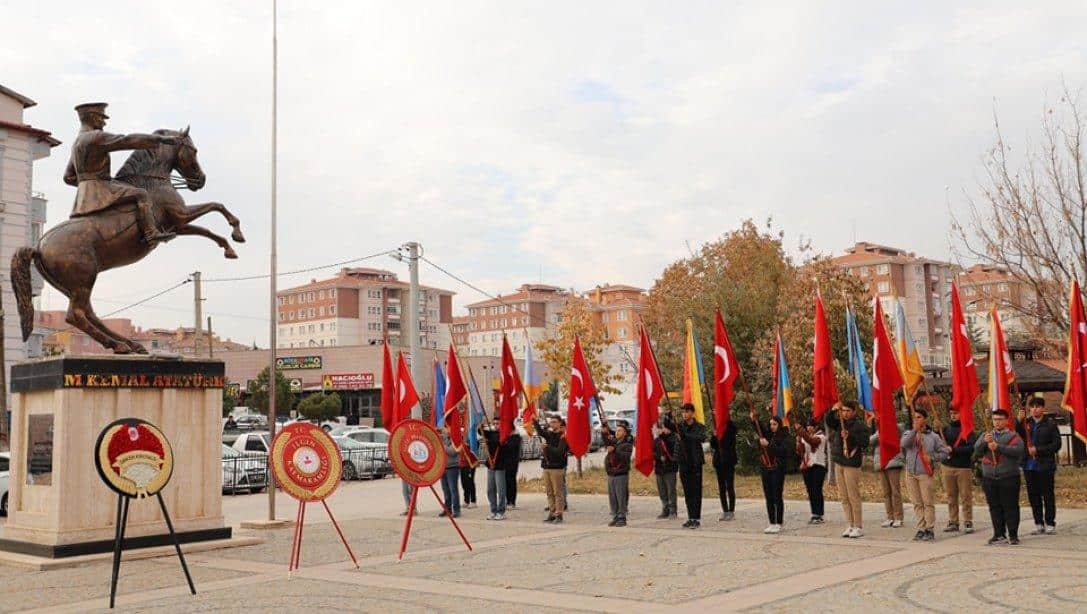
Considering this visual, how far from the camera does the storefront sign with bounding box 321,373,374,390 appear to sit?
7325 cm

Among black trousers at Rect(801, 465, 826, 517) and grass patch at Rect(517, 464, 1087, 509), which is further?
→ grass patch at Rect(517, 464, 1087, 509)

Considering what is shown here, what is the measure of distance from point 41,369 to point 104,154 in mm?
3244

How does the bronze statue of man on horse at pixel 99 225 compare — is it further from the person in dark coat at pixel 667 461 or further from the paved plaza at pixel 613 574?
the person in dark coat at pixel 667 461

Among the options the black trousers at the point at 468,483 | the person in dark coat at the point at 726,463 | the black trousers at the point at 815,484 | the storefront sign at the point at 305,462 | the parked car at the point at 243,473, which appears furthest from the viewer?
the parked car at the point at 243,473

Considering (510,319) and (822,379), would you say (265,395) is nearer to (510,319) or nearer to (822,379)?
(822,379)

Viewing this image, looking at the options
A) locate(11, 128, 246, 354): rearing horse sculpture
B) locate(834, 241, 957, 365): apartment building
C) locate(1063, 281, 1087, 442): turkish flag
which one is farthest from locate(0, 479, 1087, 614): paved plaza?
locate(834, 241, 957, 365): apartment building

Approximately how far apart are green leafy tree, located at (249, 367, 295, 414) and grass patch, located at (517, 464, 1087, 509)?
40734mm

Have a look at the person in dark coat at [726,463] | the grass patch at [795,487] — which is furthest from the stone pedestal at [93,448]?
the grass patch at [795,487]

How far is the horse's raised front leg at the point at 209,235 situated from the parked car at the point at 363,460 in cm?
1523

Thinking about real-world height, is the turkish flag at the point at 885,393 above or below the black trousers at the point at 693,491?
above

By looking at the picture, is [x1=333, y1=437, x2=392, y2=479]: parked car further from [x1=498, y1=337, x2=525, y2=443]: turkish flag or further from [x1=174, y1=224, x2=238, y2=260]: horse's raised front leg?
[x1=174, y1=224, x2=238, y2=260]: horse's raised front leg

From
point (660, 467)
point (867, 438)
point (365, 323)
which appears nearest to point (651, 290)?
point (660, 467)

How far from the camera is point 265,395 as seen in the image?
Answer: 65.2 meters

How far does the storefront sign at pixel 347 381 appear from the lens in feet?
240
